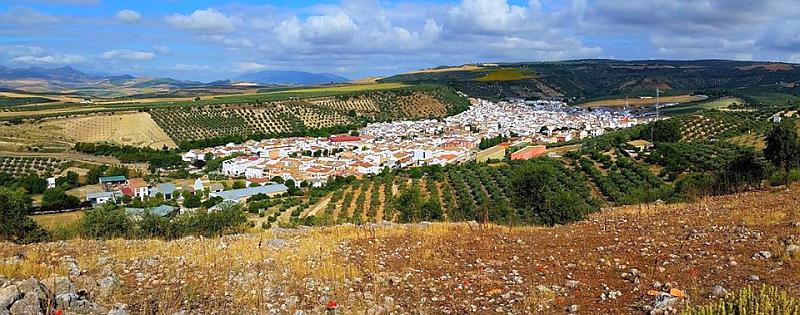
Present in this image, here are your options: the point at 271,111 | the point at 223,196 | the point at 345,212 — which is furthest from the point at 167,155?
the point at 345,212

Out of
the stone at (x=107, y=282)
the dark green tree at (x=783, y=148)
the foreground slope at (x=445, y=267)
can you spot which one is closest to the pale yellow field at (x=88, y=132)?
the dark green tree at (x=783, y=148)

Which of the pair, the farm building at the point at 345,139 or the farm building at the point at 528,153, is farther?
the farm building at the point at 345,139

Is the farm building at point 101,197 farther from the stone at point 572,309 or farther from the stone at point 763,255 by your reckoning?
the stone at point 763,255

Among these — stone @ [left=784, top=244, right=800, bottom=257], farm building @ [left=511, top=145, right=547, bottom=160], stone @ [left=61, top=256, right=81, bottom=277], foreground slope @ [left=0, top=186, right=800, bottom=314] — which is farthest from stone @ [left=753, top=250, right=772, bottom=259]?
farm building @ [left=511, top=145, right=547, bottom=160]

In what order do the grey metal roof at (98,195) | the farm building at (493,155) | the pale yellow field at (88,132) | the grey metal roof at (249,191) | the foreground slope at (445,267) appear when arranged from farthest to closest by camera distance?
the pale yellow field at (88,132) → the farm building at (493,155) → the grey metal roof at (98,195) → the grey metal roof at (249,191) → the foreground slope at (445,267)

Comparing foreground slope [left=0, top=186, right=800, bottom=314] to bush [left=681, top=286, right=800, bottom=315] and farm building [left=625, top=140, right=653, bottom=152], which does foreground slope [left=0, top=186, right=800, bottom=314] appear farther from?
farm building [left=625, top=140, right=653, bottom=152]

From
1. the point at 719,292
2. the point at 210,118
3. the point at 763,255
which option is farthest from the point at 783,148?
the point at 210,118

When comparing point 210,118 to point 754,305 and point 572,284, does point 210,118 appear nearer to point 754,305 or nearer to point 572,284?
point 572,284
